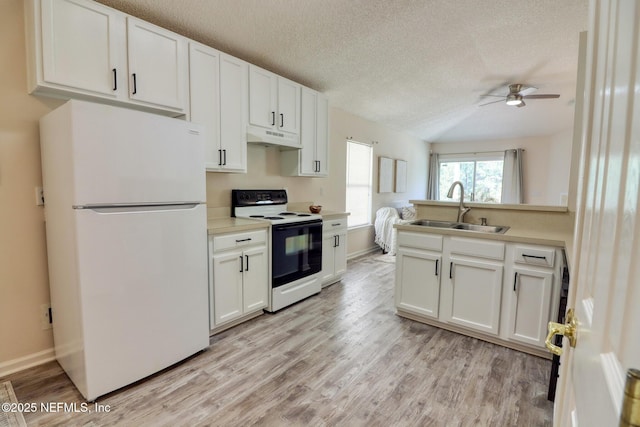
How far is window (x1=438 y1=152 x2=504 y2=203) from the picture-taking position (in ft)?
24.1

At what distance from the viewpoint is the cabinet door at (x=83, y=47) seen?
184cm

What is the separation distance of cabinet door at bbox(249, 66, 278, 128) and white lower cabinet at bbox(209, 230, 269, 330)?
1.14 m

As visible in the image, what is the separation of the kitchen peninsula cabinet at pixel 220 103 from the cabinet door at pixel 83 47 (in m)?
0.53

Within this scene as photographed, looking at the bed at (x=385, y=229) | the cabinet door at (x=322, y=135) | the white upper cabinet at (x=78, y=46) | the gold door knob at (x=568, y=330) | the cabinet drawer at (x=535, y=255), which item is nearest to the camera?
the gold door knob at (x=568, y=330)

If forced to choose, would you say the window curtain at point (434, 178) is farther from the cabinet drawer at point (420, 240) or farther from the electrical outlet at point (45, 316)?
the electrical outlet at point (45, 316)

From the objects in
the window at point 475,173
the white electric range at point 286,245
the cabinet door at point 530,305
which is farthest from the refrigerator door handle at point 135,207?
the window at point 475,173

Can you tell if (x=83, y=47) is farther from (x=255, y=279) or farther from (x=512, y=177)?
(x=512, y=177)

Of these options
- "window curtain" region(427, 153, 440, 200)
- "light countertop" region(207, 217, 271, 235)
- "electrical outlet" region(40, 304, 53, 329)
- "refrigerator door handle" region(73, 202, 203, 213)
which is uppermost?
"window curtain" region(427, 153, 440, 200)

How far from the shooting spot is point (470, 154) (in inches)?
300

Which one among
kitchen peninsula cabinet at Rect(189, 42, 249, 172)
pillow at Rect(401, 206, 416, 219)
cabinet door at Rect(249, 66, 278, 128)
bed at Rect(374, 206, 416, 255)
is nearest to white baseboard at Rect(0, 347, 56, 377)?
kitchen peninsula cabinet at Rect(189, 42, 249, 172)

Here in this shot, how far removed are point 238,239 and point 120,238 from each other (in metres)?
0.97

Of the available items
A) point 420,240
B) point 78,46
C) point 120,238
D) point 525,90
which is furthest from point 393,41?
point 120,238

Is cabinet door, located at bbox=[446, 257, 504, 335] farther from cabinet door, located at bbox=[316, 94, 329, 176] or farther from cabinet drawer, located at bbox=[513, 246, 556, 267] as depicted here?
cabinet door, located at bbox=[316, 94, 329, 176]

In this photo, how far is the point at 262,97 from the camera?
3113 mm
